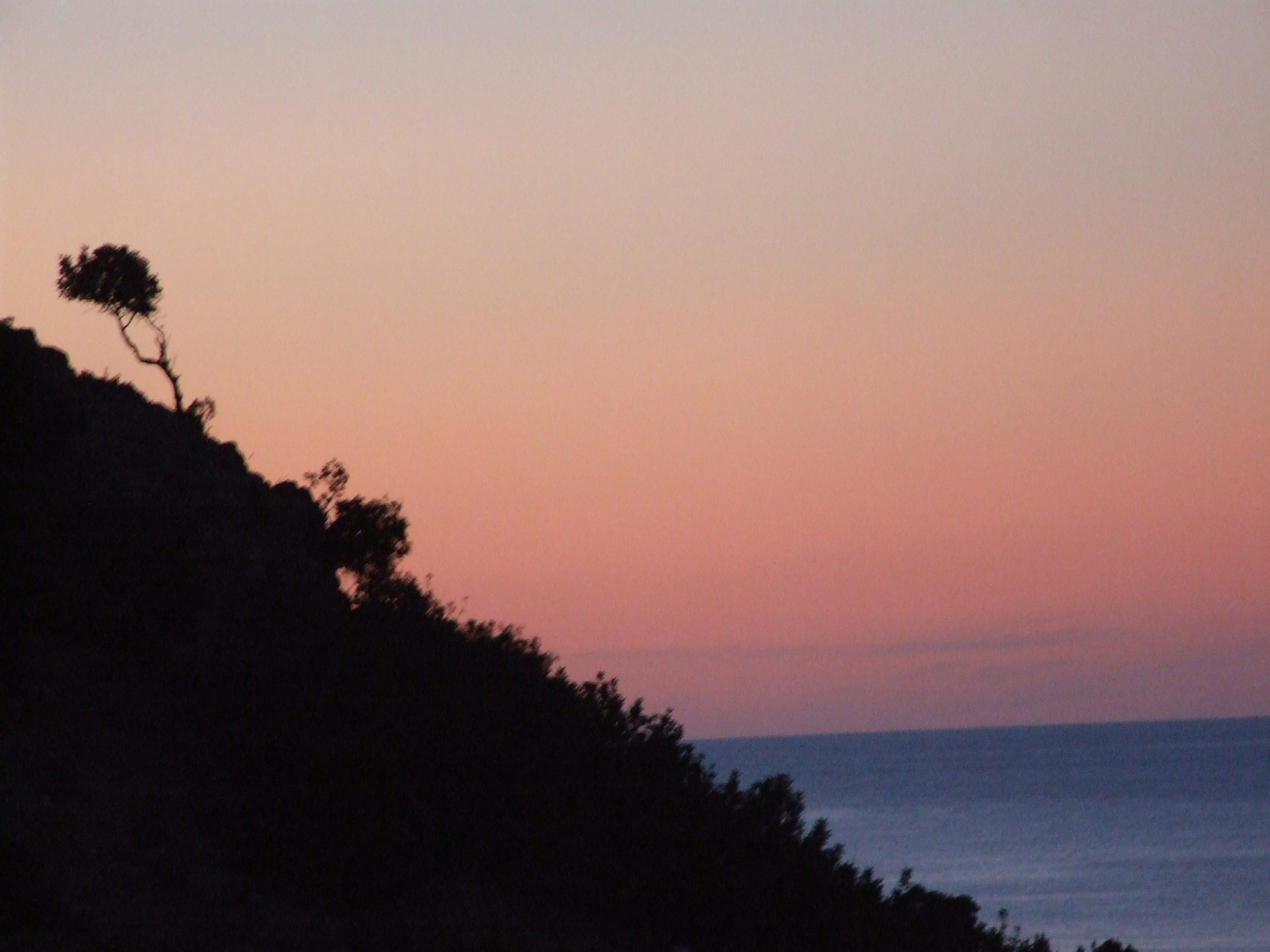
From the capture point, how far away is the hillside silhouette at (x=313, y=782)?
1998cm

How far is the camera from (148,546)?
28781 mm

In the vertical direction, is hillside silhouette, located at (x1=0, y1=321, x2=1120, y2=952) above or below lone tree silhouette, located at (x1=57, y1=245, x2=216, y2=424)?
below

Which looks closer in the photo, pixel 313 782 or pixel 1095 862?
pixel 313 782

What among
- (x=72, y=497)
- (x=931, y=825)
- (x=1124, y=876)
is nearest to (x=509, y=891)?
(x=72, y=497)

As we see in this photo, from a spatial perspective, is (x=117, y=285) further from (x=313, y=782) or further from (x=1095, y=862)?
(x=1095, y=862)

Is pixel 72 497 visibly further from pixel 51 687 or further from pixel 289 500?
pixel 289 500

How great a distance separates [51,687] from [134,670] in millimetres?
1974

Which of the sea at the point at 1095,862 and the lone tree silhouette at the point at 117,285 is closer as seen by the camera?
the lone tree silhouette at the point at 117,285

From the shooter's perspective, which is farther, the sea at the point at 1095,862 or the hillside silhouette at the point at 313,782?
the sea at the point at 1095,862

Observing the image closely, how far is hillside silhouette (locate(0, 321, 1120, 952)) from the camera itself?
19984 mm

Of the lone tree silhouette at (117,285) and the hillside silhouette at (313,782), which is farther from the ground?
the lone tree silhouette at (117,285)

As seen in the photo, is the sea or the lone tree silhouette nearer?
the lone tree silhouette

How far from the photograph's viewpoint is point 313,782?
23.0 meters

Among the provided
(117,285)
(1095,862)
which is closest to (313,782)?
(117,285)
